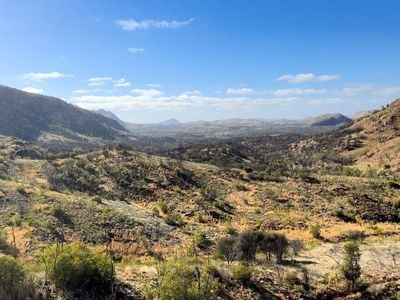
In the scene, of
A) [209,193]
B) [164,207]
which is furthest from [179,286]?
[209,193]

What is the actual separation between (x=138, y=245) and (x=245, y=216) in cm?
1832

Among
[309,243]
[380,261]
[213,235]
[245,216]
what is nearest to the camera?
[380,261]

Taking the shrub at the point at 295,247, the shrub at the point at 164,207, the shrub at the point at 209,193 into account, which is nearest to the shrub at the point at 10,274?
the shrub at the point at 295,247

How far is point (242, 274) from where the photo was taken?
74.2 feet

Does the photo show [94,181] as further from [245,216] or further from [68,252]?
[68,252]

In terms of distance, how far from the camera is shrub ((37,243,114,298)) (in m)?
18.6

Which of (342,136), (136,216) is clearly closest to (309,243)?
(136,216)

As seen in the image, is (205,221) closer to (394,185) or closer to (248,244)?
Answer: (248,244)

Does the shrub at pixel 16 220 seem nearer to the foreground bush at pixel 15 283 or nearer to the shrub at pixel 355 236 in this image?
the foreground bush at pixel 15 283

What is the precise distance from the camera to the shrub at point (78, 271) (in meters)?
18.6

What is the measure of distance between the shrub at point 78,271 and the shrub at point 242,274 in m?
6.82

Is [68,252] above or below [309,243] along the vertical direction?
above

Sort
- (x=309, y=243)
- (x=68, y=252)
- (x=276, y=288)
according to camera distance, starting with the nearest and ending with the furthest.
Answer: (x=68, y=252) < (x=276, y=288) < (x=309, y=243)

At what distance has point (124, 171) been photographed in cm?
6475
